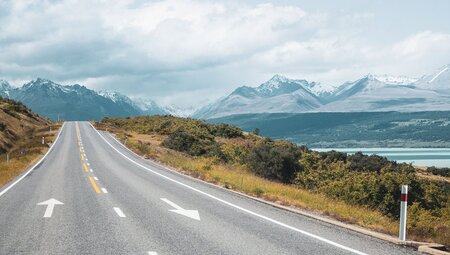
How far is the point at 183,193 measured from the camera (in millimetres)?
16734

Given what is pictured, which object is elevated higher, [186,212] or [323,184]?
[186,212]

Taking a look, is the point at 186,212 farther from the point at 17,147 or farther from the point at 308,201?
the point at 17,147

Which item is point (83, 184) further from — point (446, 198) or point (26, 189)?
point (446, 198)

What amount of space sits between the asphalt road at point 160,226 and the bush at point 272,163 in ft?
61.2

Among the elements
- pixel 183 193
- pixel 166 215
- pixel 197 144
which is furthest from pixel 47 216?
pixel 197 144

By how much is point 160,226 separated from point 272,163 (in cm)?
2666

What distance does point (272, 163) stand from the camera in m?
36.6

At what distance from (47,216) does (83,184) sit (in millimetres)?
8205

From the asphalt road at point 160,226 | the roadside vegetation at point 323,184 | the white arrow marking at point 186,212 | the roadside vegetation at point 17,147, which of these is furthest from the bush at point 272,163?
the white arrow marking at point 186,212

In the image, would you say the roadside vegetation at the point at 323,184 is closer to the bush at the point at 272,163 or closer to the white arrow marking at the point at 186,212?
the bush at the point at 272,163

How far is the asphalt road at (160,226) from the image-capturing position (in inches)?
331

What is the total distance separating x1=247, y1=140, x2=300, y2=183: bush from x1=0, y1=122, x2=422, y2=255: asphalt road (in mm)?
18663

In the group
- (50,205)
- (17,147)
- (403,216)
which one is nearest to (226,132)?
(17,147)

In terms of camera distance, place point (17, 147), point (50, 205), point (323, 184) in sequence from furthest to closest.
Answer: point (17, 147)
point (323, 184)
point (50, 205)
